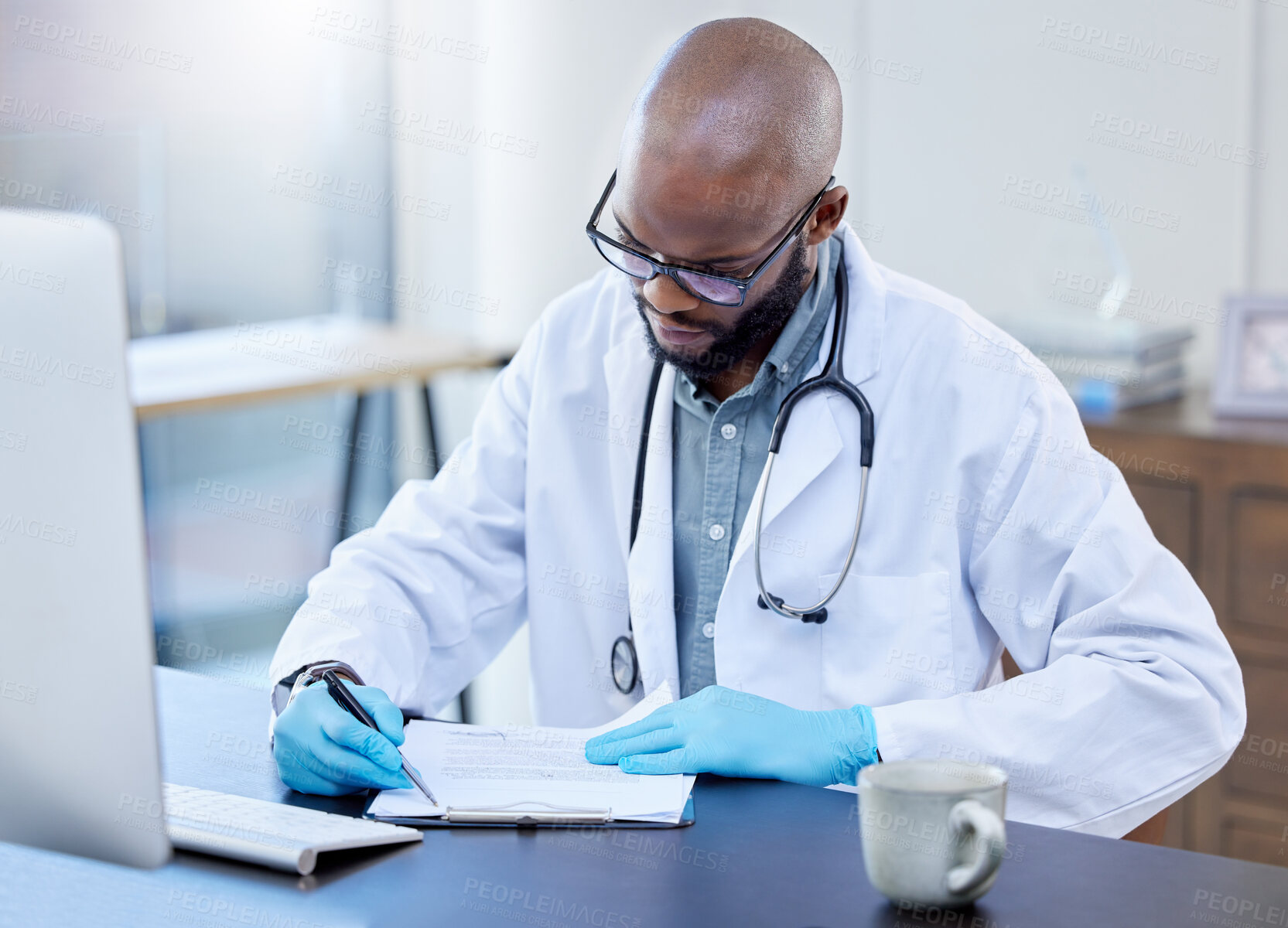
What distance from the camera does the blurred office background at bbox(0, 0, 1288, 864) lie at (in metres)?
2.59

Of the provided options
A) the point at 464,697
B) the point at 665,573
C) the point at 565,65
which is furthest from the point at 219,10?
the point at 665,573

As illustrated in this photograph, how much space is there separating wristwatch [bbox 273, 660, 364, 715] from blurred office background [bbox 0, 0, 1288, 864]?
64.0 inches

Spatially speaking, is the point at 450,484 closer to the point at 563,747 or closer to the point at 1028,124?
the point at 563,747

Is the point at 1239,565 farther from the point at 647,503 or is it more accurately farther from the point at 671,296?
the point at 671,296

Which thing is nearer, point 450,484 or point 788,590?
point 788,590

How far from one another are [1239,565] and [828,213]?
1.26 meters

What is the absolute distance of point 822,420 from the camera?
1475mm

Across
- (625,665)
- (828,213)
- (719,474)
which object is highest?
(828,213)

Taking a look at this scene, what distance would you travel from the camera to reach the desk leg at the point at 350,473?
3.39m

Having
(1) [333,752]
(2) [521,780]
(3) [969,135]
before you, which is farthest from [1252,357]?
(1) [333,752]

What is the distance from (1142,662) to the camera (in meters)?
1.27

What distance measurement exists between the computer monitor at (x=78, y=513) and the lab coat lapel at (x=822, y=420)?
832mm

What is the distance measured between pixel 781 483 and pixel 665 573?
178mm

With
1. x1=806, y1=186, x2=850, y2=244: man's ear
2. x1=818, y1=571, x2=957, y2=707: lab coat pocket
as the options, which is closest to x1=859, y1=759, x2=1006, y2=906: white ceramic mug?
x1=818, y1=571, x2=957, y2=707: lab coat pocket
